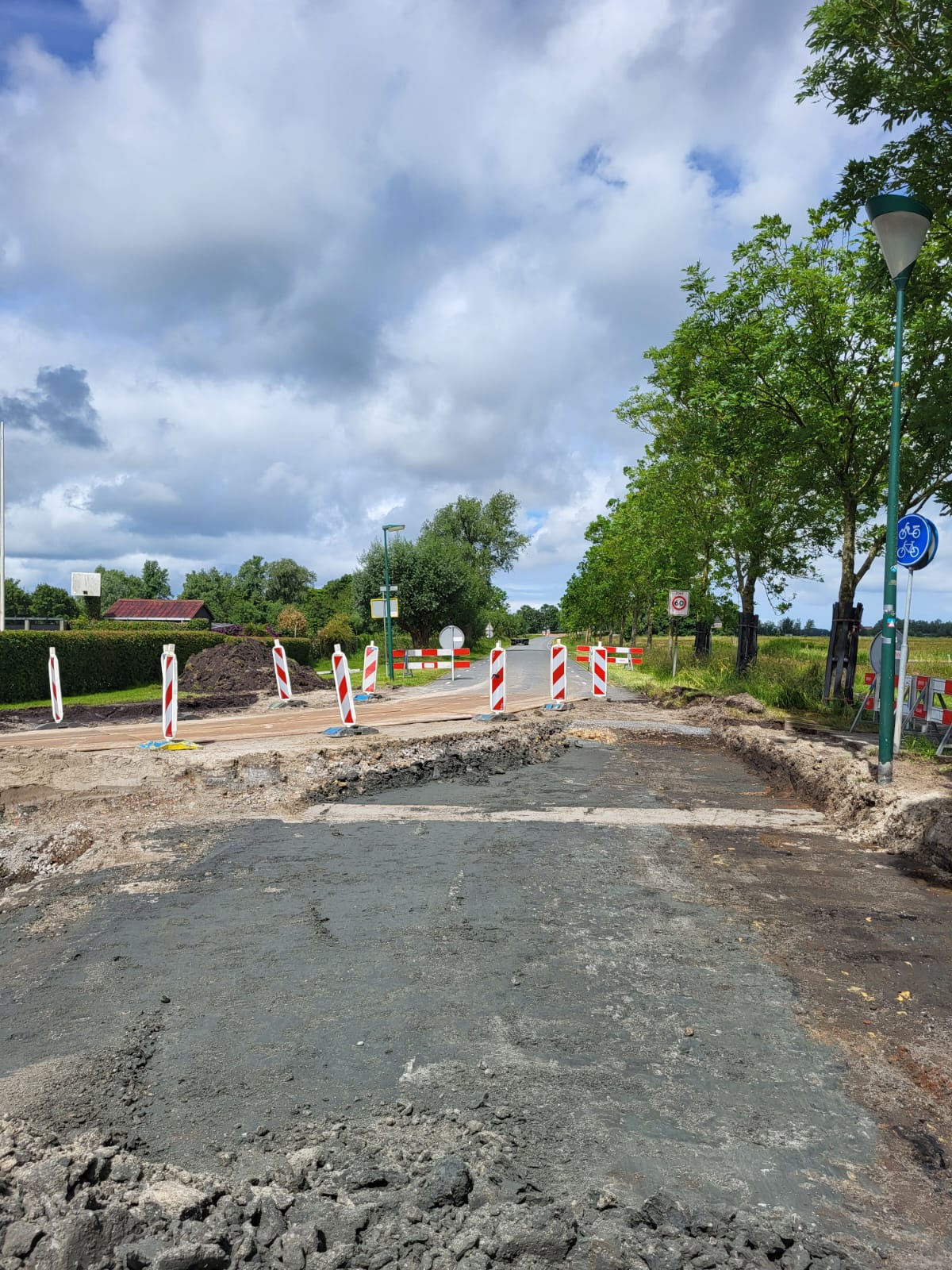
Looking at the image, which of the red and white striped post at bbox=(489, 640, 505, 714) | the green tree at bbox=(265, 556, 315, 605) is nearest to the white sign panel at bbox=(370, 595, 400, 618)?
the red and white striped post at bbox=(489, 640, 505, 714)

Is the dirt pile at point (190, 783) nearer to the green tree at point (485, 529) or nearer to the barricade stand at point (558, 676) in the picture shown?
the barricade stand at point (558, 676)

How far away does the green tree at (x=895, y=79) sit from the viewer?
30.4 feet

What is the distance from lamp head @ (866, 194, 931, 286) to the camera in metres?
8.58

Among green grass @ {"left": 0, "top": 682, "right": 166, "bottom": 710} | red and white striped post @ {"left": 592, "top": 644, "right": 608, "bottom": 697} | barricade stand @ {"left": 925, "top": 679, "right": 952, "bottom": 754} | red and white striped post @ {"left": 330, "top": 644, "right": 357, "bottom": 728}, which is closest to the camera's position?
barricade stand @ {"left": 925, "top": 679, "right": 952, "bottom": 754}

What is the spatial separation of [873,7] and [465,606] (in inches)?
1915

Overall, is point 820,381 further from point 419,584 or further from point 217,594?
point 217,594

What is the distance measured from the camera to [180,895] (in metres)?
5.61

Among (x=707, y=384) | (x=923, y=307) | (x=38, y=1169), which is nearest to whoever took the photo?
(x=38, y=1169)

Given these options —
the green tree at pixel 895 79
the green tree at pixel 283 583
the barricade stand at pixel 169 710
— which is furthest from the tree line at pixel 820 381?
the green tree at pixel 283 583

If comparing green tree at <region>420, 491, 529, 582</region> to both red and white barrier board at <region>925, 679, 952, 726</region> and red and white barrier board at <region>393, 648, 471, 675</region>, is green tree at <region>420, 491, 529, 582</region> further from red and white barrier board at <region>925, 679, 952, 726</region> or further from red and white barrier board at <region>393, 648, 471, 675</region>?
red and white barrier board at <region>925, 679, 952, 726</region>

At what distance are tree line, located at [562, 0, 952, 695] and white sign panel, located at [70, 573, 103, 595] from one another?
27332 mm

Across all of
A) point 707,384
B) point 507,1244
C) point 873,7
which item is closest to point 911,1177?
point 507,1244

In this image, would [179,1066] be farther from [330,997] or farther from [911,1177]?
[911,1177]

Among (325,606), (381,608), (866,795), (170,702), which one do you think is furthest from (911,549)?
(325,606)
